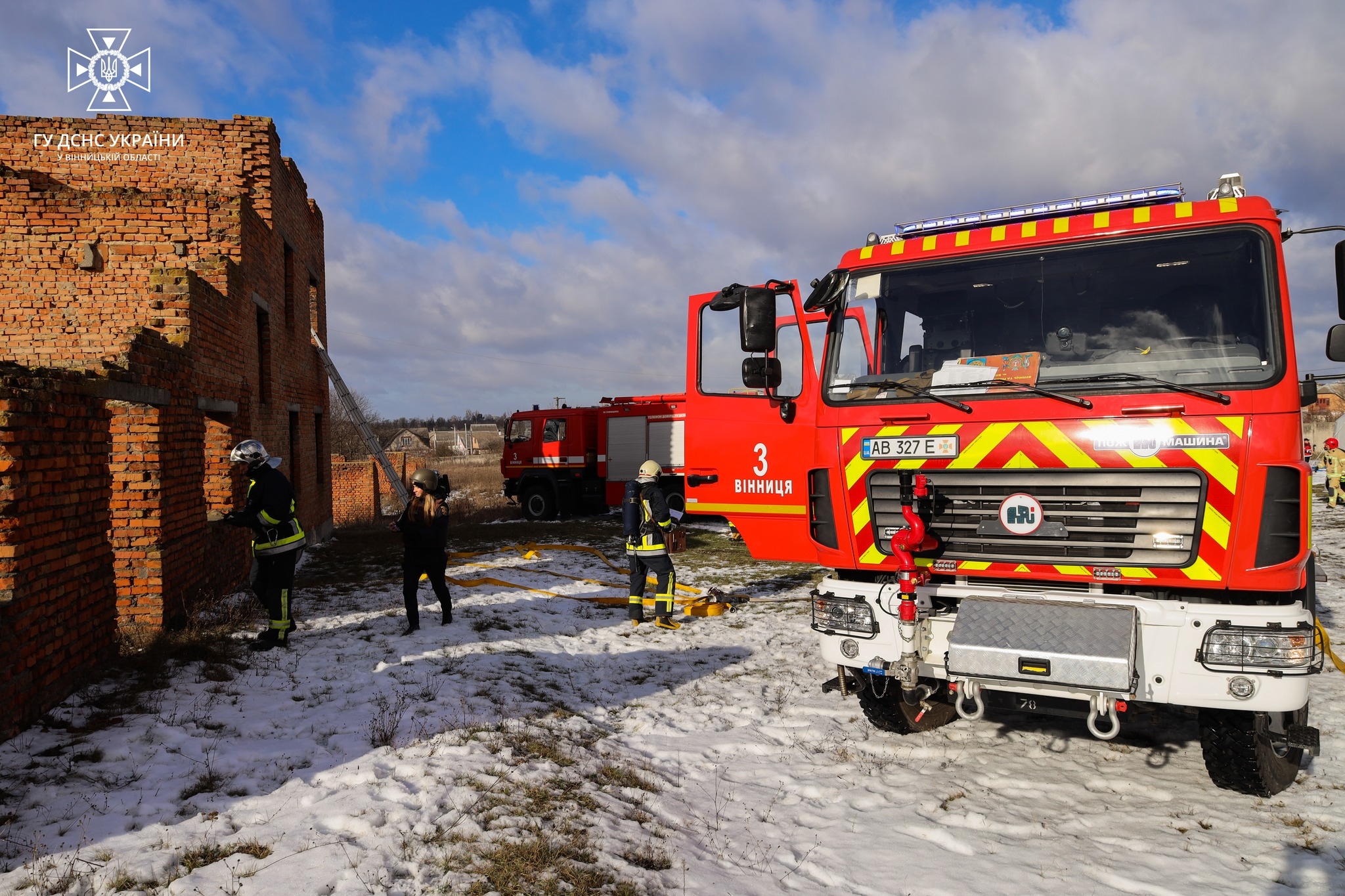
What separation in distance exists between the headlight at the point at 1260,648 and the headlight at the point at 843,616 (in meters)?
1.42

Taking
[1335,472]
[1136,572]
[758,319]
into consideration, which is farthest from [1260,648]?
[1335,472]

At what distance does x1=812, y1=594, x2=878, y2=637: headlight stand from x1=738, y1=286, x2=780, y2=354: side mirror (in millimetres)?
1594

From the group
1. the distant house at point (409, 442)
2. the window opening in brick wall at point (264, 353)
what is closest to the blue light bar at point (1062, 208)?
the window opening in brick wall at point (264, 353)

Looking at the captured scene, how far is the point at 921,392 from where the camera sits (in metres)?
3.90

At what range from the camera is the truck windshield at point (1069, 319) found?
349 centimetres

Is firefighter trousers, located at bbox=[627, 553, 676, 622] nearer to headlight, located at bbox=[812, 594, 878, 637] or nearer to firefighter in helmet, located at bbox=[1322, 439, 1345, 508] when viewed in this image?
headlight, located at bbox=[812, 594, 878, 637]

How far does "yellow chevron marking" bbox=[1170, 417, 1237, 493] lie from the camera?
322cm

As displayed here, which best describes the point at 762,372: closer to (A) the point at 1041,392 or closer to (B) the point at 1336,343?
(A) the point at 1041,392

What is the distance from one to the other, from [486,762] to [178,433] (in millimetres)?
4429

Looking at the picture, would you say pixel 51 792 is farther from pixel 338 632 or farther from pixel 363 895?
pixel 338 632

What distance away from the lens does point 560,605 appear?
327 inches

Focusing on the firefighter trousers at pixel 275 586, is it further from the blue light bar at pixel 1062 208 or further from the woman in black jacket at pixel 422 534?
the blue light bar at pixel 1062 208

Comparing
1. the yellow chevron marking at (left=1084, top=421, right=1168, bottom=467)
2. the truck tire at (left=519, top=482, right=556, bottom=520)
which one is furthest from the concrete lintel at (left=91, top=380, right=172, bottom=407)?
the truck tire at (left=519, top=482, right=556, bottom=520)

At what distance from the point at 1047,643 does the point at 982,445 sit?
967mm
